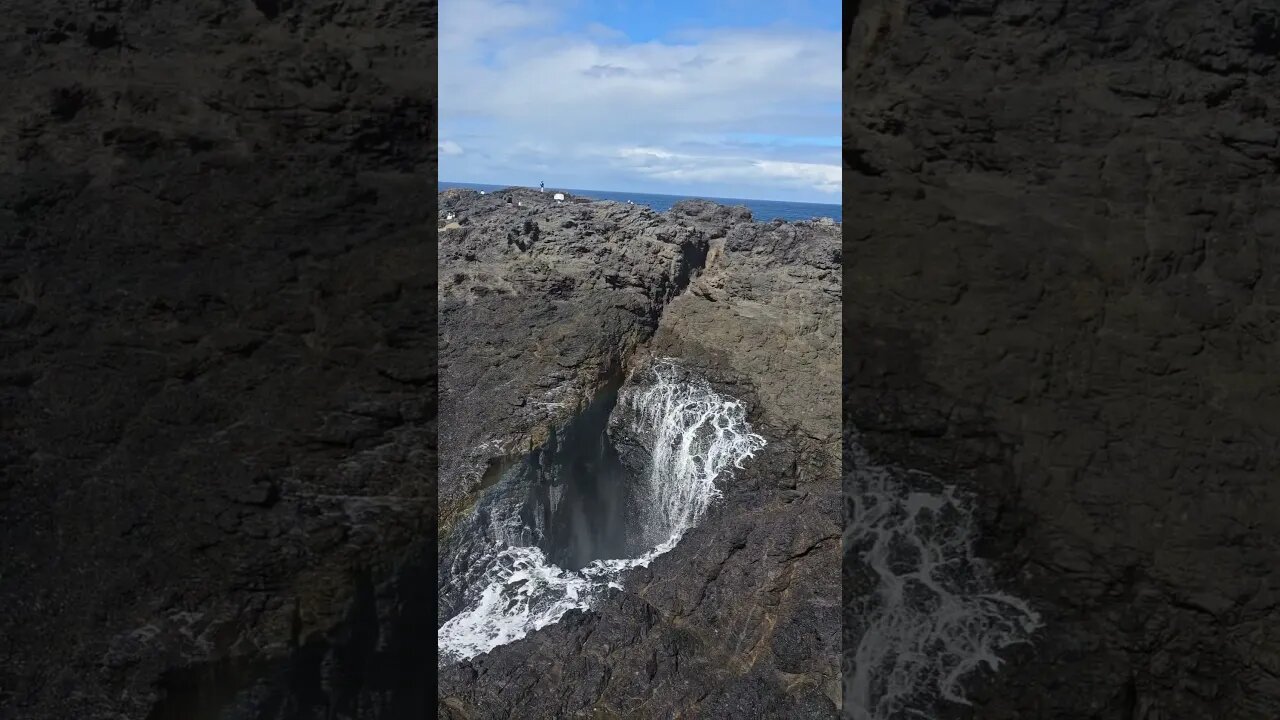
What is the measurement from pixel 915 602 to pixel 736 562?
2.68 meters

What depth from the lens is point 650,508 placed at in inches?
289

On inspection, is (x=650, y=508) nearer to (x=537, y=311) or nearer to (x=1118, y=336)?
(x=537, y=311)

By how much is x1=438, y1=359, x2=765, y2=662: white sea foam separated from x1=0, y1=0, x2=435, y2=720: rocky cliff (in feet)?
8.60

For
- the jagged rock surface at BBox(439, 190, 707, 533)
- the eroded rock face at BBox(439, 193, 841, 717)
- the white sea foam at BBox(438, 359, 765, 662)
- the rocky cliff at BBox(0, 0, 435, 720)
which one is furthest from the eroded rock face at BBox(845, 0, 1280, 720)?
the jagged rock surface at BBox(439, 190, 707, 533)

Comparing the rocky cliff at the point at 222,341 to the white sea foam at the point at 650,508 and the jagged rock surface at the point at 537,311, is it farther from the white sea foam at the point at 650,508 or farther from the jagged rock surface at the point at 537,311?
the jagged rock surface at the point at 537,311

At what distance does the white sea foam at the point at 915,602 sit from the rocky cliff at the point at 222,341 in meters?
1.35

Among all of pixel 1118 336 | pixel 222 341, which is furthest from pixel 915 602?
pixel 222 341

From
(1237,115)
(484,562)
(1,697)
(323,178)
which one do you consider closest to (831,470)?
(484,562)

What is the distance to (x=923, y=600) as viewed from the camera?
2.58 metres

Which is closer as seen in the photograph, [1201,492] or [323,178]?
[1201,492]

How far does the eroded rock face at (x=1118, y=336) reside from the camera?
2357 mm

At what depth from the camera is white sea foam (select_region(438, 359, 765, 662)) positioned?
5.31 meters

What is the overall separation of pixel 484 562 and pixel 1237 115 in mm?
5336

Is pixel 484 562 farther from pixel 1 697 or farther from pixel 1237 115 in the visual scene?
pixel 1237 115
